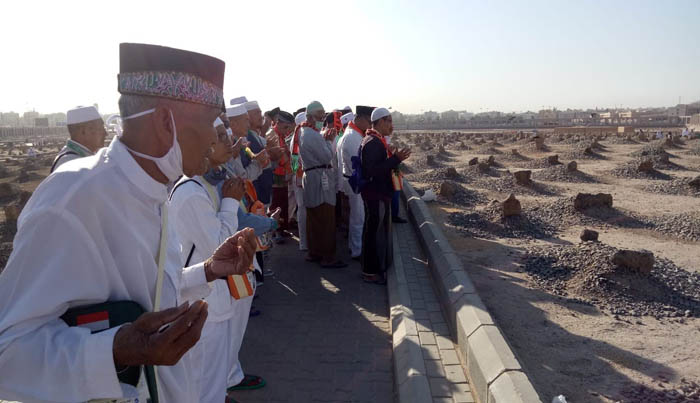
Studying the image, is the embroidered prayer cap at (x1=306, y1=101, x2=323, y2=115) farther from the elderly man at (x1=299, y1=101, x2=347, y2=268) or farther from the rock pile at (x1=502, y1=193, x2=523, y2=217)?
the rock pile at (x1=502, y1=193, x2=523, y2=217)

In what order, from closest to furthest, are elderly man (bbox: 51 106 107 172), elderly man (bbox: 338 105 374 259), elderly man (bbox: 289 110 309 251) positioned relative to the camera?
elderly man (bbox: 51 106 107 172) → elderly man (bbox: 338 105 374 259) → elderly man (bbox: 289 110 309 251)

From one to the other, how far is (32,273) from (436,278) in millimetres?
5012

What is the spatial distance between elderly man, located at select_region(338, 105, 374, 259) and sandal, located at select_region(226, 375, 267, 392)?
3.48m

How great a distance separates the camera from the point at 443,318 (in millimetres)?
5039

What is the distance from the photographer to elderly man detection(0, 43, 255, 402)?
4.29ft

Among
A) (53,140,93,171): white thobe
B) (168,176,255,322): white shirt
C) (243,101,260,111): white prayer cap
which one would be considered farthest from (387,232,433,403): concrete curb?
(53,140,93,171): white thobe

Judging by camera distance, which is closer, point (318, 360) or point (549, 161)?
point (318, 360)

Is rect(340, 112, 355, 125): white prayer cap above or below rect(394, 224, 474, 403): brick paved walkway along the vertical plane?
above

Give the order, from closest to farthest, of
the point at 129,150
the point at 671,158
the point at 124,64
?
1. the point at 129,150
2. the point at 124,64
3. the point at 671,158

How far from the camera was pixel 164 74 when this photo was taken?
1.75 metres

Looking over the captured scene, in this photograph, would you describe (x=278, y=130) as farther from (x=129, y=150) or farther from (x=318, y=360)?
(x=129, y=150)

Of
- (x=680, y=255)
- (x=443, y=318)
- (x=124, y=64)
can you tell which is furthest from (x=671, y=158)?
(x=124, y=64)

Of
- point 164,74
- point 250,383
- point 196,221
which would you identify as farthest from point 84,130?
point 164,74

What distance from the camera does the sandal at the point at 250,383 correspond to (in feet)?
13.1
